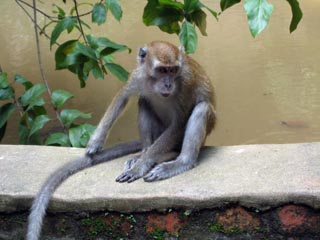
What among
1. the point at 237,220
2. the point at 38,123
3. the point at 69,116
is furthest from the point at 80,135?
the point at 237,220

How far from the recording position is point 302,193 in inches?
146

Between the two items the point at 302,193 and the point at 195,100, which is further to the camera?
the point at 195,100

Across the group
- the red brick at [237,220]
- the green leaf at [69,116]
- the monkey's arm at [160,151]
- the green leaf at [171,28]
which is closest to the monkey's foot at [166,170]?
the monkey's arm at [160,151]

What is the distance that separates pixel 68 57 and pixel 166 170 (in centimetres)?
241

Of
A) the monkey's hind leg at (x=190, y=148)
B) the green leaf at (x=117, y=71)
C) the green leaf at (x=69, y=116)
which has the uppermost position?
the monkey's hind leg at (x=190, y=148)

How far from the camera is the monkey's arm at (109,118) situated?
4.68 metres

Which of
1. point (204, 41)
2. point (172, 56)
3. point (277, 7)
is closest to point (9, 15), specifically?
point (204, 41)

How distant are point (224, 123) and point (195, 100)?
2726 millimetres

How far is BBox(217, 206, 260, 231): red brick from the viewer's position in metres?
3.80

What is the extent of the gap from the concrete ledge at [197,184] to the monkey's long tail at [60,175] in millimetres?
60

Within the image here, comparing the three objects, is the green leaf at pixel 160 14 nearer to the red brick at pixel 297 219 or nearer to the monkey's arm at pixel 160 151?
the monkey's arm at pixel 160 151

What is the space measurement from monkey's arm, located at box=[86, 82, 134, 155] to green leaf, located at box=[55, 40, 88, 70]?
148 cm

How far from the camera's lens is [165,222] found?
12.7ft

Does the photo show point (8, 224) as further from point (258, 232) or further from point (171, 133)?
point (258, 232)
